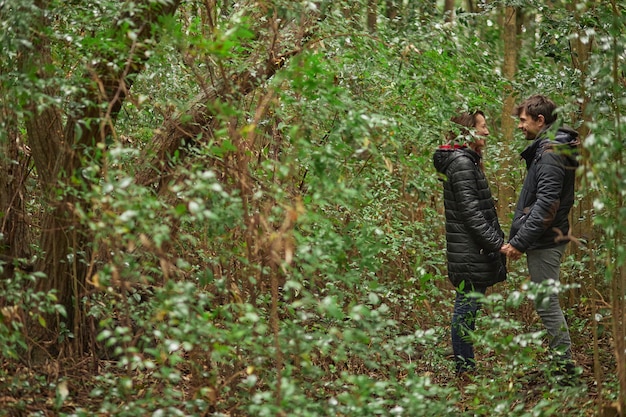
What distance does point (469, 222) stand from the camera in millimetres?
5938

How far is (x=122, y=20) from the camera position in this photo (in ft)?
14.3

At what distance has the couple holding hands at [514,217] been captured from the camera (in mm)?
5625

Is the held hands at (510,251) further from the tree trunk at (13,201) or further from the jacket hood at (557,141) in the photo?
the tree trunk at (13,201)

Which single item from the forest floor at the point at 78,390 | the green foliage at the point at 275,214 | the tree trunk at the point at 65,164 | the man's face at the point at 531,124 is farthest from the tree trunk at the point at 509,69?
the tree trunk at the point at 65,164

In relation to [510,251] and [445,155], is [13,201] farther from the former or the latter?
[510,251]

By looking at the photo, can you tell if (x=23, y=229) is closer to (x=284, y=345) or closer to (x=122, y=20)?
(x=122, y=20)

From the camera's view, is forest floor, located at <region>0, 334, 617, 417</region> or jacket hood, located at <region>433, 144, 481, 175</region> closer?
forest floor, located at <region>0, 334, 617, 417</region>

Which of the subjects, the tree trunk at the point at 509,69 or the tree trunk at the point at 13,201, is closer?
the tree trunk at the point at 13,201

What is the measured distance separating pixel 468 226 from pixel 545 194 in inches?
24.8

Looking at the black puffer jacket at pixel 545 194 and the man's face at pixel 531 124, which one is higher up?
the man's face at pixel 531 124

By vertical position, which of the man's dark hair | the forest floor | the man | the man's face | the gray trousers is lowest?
the forest floor

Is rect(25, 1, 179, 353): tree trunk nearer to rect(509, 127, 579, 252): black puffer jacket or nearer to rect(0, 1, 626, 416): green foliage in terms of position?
rect(0, 1, 626, 416): green foliage

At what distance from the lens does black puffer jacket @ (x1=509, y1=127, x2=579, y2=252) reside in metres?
5.60

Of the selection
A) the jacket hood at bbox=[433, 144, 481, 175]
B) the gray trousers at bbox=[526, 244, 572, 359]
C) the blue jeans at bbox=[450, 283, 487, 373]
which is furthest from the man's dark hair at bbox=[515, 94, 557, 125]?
the blue jeans at bbox=[450, 283, 487, 373]
